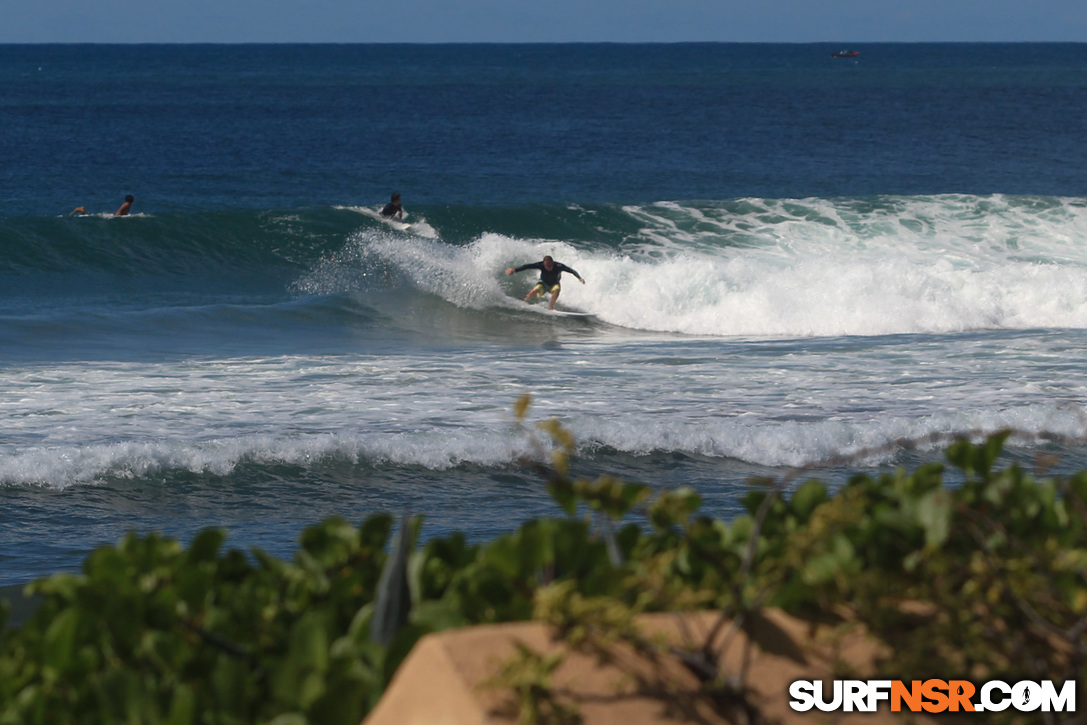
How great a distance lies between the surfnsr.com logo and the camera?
2064 millimetres

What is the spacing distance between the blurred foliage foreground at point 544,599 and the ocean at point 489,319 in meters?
0.24

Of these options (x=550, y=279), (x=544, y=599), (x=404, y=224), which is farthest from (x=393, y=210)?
(x=544, y=599)

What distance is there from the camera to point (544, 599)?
1.99 meters

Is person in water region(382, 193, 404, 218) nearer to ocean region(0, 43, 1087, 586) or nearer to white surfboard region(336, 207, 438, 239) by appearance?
white surfboard region(336, 207, 438, 239)

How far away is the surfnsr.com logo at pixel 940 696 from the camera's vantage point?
6.77 ft

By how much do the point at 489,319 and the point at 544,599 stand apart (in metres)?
17.8

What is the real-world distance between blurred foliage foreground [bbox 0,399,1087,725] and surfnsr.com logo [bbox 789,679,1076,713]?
1.0 inches

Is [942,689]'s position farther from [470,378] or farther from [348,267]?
[348,267]

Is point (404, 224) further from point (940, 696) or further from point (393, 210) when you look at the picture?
point (940, 696)

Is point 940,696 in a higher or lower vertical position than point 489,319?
lower

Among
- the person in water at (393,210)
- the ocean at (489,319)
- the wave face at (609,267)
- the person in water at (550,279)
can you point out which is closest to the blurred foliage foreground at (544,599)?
the ocean at (489,319)

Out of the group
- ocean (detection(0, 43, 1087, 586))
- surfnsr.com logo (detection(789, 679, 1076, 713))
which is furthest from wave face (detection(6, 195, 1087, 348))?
surfnsr.com logo (detection(789, 679, 1076, 713))

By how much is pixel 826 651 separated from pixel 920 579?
270mm

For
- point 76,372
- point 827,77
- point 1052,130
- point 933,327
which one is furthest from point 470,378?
point 827,77
